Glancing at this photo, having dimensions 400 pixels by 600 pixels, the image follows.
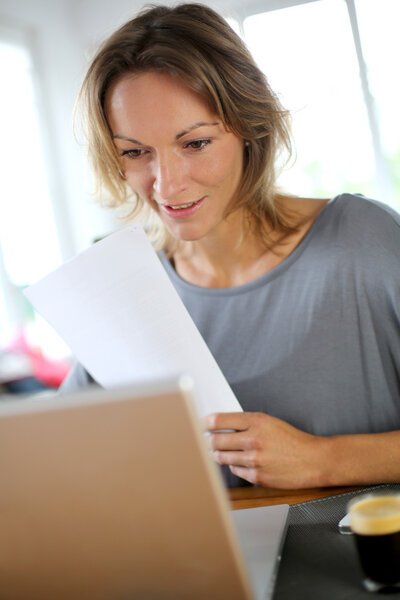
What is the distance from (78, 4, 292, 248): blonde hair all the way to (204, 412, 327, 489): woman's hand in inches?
19.0

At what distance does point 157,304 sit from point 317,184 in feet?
10.3

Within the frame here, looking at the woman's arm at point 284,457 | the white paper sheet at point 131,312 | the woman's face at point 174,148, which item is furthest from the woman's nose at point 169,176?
the woman's arm at point 284,457

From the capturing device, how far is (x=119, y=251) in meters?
1.00

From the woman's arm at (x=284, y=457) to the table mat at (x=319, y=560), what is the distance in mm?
79

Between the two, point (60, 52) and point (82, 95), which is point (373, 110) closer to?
point (60, 52)

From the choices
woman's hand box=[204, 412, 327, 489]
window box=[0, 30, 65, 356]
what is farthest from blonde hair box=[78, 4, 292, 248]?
window box=[0, 30, 65, 356]

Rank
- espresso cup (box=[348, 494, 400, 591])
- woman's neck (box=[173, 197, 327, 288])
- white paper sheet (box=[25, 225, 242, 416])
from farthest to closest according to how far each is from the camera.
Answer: woman's neck (box=[173, 197, 327, 288])
white paper sheet (box=[25, 225, 242, 416])
espresso cup (box=[348, 494, 400, 591])

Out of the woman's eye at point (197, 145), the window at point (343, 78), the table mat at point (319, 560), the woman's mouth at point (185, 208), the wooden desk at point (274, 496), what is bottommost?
the wooden desk at point (274, 496)

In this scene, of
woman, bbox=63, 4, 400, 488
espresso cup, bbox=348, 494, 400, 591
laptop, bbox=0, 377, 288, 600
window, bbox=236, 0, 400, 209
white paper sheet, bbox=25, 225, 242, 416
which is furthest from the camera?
window, bbox=236, 0, 400, 209

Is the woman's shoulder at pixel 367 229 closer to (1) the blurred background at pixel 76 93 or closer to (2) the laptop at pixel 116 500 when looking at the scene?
(2) the laptop at pixel 116 500

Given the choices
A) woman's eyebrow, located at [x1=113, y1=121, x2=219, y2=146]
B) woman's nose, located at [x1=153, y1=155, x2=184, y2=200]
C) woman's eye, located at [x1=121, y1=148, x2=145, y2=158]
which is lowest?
woman's nose, located at [x1=153, y1=155, x2=184, y2=200]

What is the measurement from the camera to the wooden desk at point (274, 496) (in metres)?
0.88

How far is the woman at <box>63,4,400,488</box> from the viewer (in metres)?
1.09

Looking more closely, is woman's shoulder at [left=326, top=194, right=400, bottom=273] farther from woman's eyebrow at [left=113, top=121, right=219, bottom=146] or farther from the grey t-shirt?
woman's eyebrow at [left=113, top=121, right=219, bottom=146]
